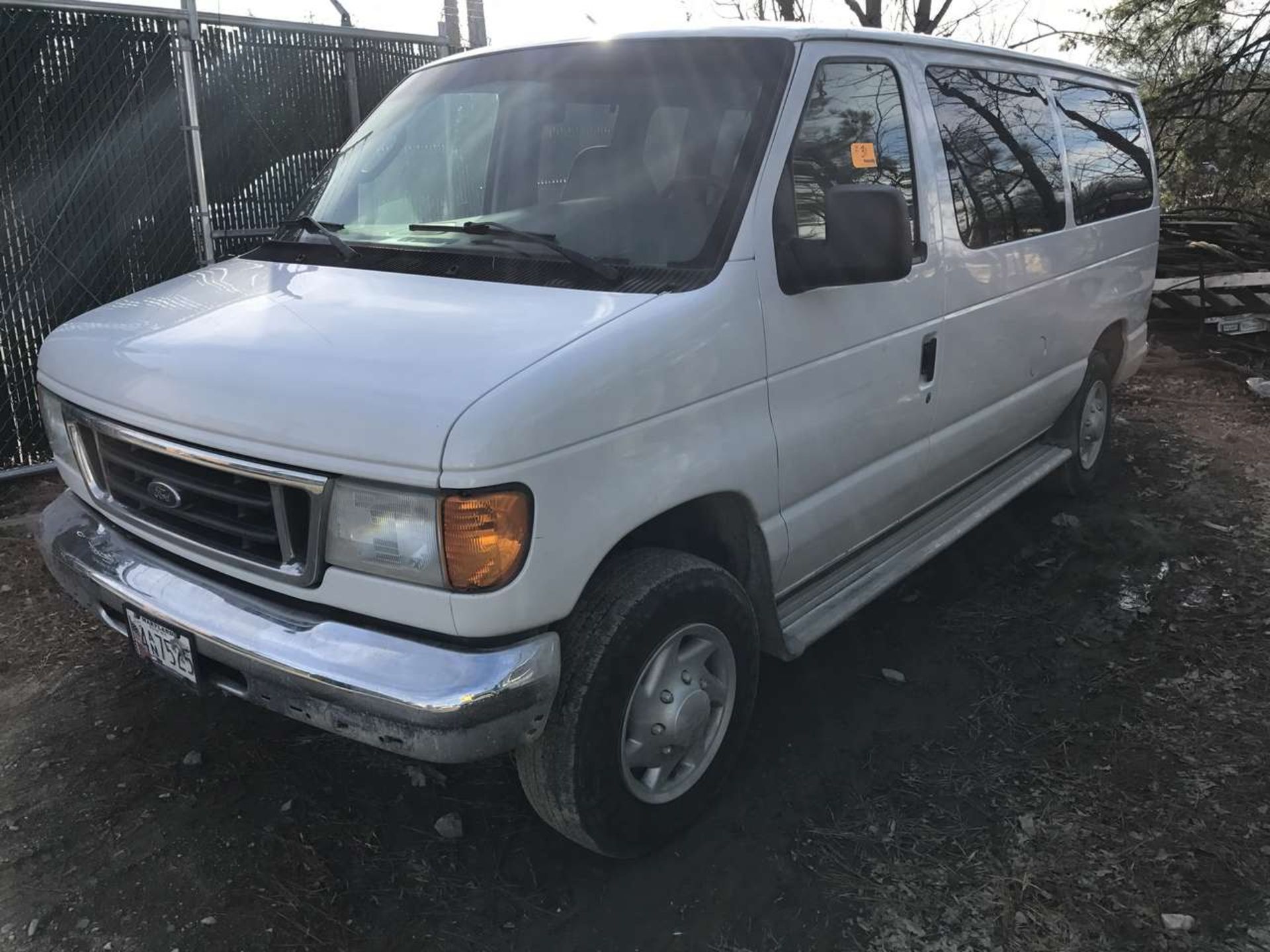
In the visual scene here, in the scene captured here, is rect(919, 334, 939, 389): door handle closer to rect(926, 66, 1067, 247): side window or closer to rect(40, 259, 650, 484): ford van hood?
rect(926, 66, 1067, 247): side window

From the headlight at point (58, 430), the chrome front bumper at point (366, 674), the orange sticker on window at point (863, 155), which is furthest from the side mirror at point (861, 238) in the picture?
the headlight at point (58, 430)

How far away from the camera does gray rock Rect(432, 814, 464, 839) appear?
2.98 m

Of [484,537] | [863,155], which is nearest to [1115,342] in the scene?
[863,155]

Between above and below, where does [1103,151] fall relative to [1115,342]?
above

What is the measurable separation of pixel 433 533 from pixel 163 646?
93 centimetres

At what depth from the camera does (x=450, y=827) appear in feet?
9.82

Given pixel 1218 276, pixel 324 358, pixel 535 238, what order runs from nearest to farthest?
pixel 324 358 → pixel 535 238 → pixel 1218 276

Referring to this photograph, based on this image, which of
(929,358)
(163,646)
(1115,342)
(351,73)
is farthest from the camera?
(351,73)

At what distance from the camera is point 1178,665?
3.90 metres

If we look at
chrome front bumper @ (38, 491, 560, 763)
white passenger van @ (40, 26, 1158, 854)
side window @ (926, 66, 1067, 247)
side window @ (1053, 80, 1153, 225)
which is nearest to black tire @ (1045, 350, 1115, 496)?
side window @ (1053, 80, 1153, 225)

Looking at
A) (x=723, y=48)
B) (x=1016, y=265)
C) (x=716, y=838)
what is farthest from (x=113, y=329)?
(x=1016, y=265)

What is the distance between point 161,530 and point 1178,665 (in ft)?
11.8

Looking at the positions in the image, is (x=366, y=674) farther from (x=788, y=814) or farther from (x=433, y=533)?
(x=788, y=814)

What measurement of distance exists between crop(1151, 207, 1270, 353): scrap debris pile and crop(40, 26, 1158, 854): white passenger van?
608 cm
